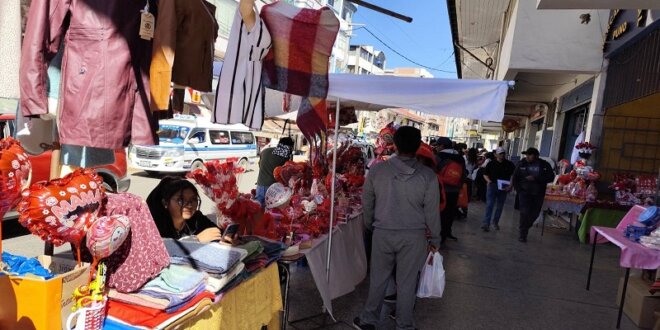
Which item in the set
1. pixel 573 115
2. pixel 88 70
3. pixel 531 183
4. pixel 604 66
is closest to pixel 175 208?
pixel 88 70

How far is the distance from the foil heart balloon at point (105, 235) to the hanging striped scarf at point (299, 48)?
161cm

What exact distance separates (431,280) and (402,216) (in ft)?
2.61

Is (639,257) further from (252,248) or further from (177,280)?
(177,280)

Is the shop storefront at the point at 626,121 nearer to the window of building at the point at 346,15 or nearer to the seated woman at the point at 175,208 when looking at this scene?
the seated woman at the point at 175,208

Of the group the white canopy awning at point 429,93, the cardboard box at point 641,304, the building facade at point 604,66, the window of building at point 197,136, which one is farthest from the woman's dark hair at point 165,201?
the window of building at point 197,136

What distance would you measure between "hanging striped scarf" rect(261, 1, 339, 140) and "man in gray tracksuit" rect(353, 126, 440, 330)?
857 mm

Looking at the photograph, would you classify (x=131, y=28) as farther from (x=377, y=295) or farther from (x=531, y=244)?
(x=531, y=244)

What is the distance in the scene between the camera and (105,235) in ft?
5.55

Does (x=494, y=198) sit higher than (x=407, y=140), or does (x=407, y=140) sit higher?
(x=407, y=140)

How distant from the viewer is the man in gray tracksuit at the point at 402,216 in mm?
3385

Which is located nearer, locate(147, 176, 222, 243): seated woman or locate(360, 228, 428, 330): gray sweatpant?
locate(147, 176, 222, 243): seated woman

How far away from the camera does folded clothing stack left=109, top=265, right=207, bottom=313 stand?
1902 millimetres

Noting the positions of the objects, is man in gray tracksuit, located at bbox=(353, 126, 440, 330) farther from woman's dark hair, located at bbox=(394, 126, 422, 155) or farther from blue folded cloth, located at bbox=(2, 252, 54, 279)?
blue folded cloth, located at bbox=(2, 252, 54, 279)

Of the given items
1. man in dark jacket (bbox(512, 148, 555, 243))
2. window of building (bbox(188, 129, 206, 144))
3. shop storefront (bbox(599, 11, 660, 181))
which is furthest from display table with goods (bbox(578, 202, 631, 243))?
window of building (bbox(188, 129, 206, 144))
